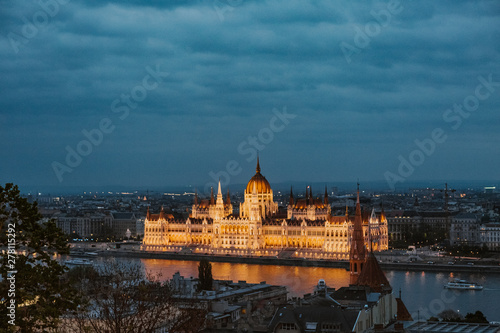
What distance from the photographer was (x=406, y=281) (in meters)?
45.2

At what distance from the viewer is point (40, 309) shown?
8805 millimetres

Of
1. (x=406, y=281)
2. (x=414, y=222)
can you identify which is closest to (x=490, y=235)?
(x=414, y=222)

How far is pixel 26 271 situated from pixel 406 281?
3790 cm

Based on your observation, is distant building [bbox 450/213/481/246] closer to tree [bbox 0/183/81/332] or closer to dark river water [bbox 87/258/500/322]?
dark river water [bbox 87/258/500/322]

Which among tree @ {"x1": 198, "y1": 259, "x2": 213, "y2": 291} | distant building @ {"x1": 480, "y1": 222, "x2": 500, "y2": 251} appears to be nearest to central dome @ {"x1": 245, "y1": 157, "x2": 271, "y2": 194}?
distant building @ {"x1": 480, "y1": 222, "x2": 500, "y2": 251}

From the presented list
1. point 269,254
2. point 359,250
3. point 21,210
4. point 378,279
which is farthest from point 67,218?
point 21,210

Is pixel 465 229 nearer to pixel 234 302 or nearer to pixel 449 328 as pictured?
pixel 234 302

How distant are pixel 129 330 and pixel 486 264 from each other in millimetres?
44146

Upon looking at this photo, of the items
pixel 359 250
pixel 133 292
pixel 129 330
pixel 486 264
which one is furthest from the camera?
pixel 486 264

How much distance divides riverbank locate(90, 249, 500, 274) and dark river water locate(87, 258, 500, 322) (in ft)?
3.44

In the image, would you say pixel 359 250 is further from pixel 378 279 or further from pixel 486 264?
pixel 486 264

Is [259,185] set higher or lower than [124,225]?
higher

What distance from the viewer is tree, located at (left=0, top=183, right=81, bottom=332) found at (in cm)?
874

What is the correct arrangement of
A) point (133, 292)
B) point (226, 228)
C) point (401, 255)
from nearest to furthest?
point (133, 292) → point (401, 255) → point (226, 228)
